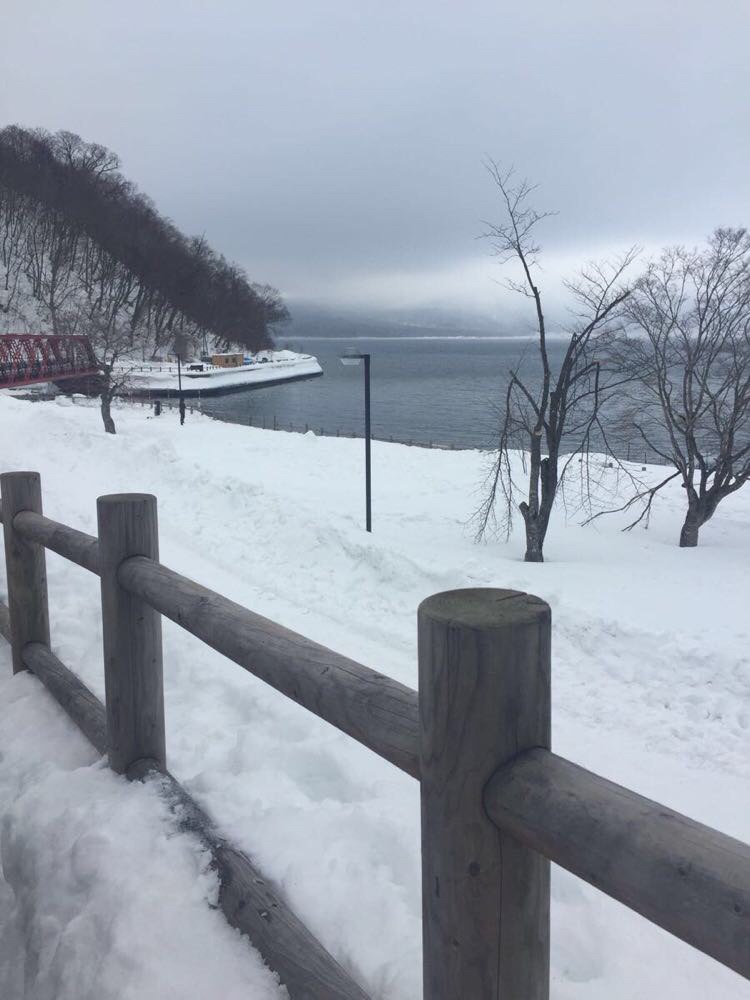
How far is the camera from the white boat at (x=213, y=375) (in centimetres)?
8125

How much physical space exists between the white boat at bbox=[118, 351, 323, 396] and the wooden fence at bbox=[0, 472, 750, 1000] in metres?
67.8

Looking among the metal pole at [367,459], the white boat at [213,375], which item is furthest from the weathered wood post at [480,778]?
the white boat at [213,375]

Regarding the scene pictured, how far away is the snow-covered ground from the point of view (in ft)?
7.86

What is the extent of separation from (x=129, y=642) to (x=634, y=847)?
7.39 feet

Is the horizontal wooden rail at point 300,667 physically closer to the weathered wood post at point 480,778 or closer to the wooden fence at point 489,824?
the wooden fence at point 489,824

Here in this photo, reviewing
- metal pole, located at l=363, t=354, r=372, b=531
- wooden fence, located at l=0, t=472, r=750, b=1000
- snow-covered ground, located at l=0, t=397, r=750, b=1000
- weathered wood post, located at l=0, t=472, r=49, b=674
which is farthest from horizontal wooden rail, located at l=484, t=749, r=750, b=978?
metal pole, located at l=363, t=354, r=372, b=531

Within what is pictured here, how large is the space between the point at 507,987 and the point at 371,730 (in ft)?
1.83

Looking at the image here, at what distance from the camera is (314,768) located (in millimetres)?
3773

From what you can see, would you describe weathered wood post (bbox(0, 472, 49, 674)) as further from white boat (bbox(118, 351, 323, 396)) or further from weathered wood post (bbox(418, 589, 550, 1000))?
white boat (bbox(118, 351, 323, 396))

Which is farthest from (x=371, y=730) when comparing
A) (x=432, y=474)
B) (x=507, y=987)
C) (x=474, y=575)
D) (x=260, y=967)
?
(x=432, y=474)

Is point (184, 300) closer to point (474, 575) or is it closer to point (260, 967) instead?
point (474, 575)

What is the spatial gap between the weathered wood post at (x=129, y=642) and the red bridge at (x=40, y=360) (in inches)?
1812

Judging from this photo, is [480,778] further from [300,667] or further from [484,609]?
[300,667]

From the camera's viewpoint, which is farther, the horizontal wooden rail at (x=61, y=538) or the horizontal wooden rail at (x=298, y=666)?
the horizontal wooden rail at (x=61, y=538)
